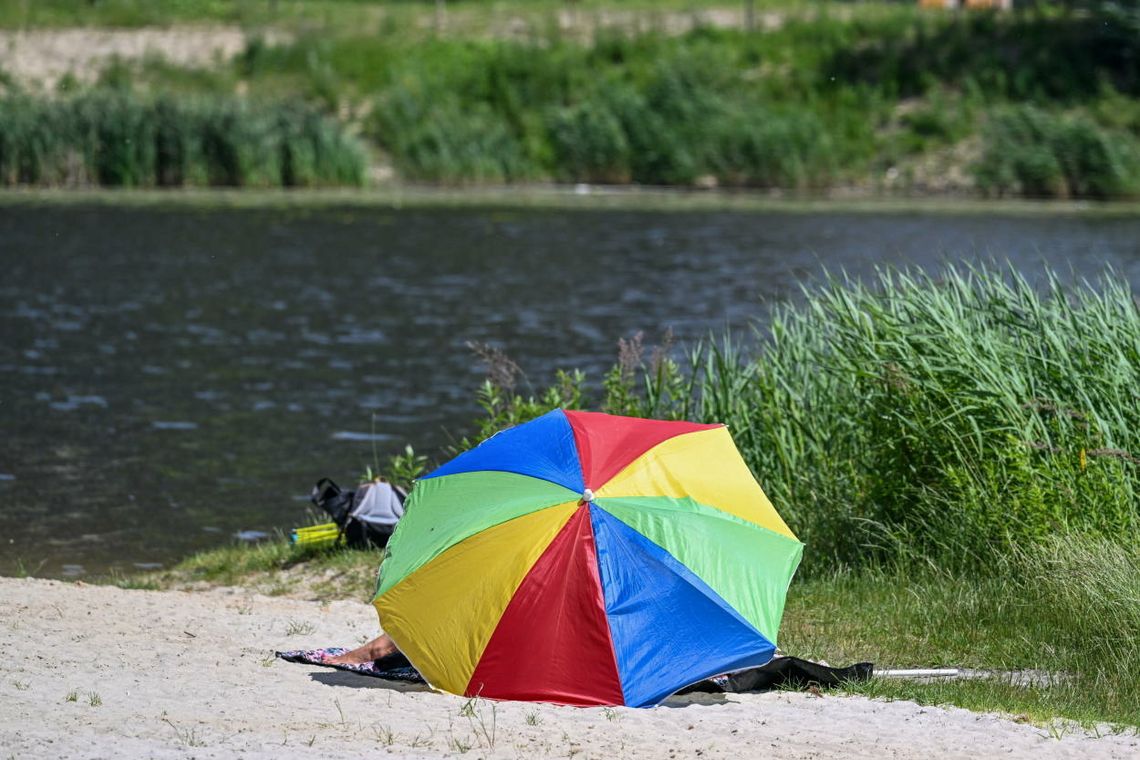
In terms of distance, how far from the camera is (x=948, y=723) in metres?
7.02

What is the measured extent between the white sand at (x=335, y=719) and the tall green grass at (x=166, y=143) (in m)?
35.7

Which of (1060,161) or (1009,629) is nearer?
(1009,629)

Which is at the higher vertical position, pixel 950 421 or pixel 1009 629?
pixel 950 421

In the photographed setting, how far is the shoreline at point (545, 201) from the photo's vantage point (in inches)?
1571

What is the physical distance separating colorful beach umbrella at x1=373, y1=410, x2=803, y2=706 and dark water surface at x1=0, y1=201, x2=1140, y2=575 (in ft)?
14.9

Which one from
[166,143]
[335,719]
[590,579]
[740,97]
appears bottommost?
[166,143]

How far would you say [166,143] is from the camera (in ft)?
142

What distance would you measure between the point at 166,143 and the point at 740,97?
1865 centimetres

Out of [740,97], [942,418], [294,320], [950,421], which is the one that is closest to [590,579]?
[942,418]

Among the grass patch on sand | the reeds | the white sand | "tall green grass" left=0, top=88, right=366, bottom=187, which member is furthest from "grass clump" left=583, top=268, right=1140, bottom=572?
"tall green grass" left=0, top=88, right=366, bottom=187

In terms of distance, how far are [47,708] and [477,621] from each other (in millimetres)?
1821

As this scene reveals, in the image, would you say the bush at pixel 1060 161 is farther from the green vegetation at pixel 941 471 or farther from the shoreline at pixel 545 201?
the green vegetation at pixel 941 471

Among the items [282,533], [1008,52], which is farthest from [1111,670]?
[1008,52]

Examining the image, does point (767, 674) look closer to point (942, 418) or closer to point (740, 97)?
point (942, 418)
